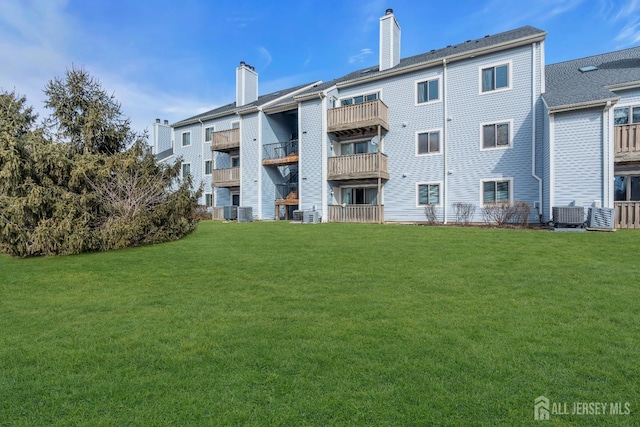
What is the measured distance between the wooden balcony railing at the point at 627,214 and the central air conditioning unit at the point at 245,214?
19153mm

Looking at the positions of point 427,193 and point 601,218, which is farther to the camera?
point 427,193

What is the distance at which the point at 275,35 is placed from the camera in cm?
2283

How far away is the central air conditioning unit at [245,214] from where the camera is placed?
2166 cm

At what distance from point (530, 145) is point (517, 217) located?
368 cm

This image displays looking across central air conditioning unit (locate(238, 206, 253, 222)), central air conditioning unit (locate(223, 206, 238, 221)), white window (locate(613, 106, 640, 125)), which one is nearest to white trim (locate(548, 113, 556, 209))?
white window (locate(613, 106, 640, 125))

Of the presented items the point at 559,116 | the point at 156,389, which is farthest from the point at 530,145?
the point at 156,389

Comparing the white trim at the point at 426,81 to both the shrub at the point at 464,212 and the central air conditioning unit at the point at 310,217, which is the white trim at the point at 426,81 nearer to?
the shrub at the point at 464,212

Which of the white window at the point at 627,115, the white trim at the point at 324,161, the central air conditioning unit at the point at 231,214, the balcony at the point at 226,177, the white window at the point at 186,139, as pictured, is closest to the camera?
the white window at the point at 627,115

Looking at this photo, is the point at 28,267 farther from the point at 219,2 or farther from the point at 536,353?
the point at 219,2

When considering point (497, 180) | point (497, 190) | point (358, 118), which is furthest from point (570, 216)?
point (358, 118)

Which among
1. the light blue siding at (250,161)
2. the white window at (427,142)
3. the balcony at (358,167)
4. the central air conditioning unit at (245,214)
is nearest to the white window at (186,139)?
the light blue siding at (250,161)

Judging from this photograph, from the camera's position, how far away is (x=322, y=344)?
3.24 metres

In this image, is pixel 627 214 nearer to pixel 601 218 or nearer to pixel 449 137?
pixel 601 218
